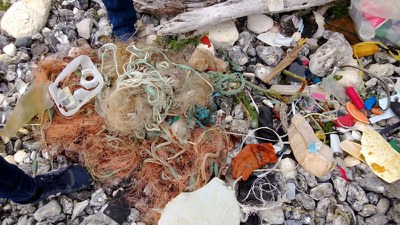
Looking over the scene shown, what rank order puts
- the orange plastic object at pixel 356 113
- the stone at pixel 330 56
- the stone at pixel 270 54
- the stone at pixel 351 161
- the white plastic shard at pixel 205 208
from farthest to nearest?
the stone at pixel 270 54 → the stone at pixel 330 56 → the orange plastic object at pixel 356 113 → the stone at pixel 351 161 → the white plastic shard at pixel 205 208

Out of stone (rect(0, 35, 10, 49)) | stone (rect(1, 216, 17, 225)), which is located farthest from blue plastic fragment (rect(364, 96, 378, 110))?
stone (rect(0, 35, 10, 49))

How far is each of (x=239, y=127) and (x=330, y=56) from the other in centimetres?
100

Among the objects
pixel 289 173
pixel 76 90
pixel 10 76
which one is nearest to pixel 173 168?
pixel 289 173

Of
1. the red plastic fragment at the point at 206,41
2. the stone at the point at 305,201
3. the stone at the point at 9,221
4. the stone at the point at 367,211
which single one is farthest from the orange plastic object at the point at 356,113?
the stone at the point at 9,221

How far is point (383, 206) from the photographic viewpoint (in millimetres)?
3154

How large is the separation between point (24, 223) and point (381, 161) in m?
2.76

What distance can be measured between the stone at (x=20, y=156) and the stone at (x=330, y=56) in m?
2.50

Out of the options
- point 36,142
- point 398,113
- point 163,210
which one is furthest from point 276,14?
point 36,142

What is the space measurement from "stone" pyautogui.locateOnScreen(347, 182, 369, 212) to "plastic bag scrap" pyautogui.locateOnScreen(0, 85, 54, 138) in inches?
96.5

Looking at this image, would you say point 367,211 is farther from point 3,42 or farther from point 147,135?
point 3,42

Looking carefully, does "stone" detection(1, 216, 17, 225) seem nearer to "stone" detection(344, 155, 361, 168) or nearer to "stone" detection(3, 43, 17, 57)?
"stone" detection(3, 43, 17, 57)

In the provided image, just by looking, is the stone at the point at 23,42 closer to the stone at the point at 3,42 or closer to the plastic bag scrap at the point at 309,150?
the stone at the point at 3,42

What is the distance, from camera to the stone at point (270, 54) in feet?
11.9

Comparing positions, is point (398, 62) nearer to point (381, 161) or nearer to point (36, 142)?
point (381, 161)
